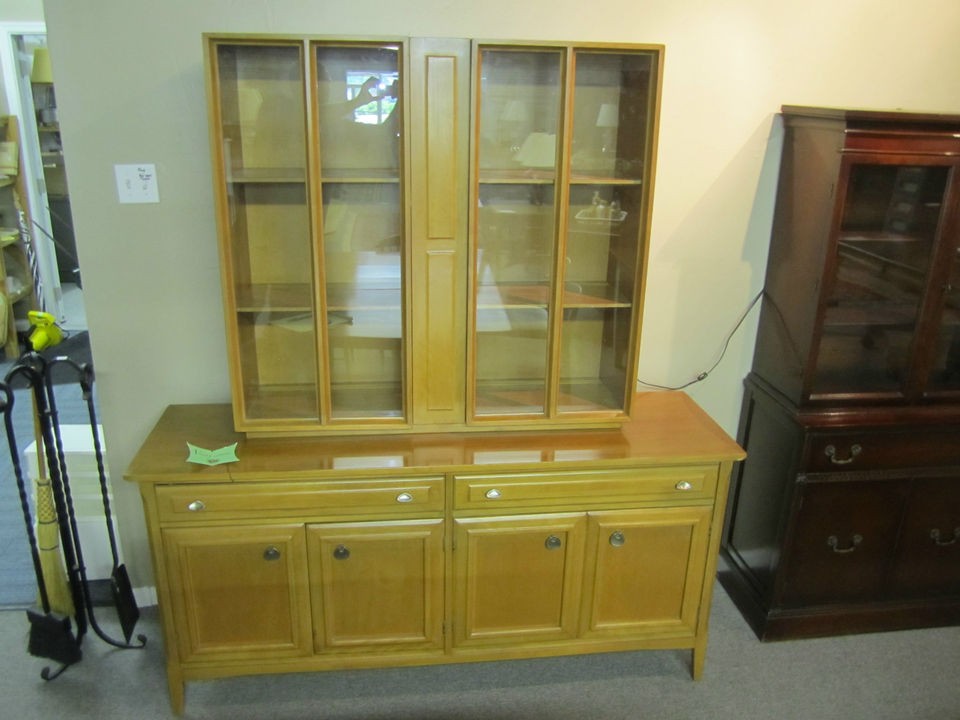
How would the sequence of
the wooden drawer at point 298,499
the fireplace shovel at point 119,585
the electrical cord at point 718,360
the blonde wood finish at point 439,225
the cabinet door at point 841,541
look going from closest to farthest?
the blonde wood finish at point 439,225 → the wooden drawer at point 298,499 → the fireplace shovel at point 119,585 → the cabinet door at point 841,541 → the electrical cord at point 718,360

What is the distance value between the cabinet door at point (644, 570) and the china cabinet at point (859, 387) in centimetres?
40

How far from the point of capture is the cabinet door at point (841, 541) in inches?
92.3

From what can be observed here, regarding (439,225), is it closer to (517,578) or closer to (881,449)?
(517,578)

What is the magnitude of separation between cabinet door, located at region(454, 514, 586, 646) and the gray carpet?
0.19m

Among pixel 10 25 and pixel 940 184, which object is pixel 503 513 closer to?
pixel 940 184

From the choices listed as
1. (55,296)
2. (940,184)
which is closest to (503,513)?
(940,184)

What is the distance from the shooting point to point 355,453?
6.74 ft

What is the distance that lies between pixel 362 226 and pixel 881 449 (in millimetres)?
1774

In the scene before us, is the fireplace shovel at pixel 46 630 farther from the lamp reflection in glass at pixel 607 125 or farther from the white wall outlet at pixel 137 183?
the lamp reflection in glass at pixel 607 125

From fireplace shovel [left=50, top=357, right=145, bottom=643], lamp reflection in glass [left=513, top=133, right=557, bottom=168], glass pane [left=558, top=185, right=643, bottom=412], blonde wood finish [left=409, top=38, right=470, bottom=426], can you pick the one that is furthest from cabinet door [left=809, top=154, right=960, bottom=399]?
fireplace shovel [left=50, top=357, right=145, bottom=643]

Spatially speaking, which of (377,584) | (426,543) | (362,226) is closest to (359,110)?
(362,226)

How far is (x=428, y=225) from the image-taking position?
1.96m

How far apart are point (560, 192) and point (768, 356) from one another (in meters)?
1.04

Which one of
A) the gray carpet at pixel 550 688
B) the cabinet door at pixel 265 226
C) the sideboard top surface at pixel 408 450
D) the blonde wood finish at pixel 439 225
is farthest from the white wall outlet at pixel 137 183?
the gray carpet at pixel 550 688
